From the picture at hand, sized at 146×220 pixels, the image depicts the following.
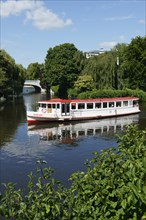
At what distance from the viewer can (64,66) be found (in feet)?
313

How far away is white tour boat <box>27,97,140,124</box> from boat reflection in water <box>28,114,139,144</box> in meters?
1.37

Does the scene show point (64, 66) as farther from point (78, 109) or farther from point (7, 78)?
point (78, 109)

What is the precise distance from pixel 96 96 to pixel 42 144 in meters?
36.0

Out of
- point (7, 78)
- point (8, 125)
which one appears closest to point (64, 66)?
point (7, 78)

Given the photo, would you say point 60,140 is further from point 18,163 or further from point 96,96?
point 96,96

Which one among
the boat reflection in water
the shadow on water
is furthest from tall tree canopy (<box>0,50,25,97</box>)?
the boat reflection in water

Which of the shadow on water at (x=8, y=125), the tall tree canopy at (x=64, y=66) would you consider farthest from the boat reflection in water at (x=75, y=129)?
the tall tree canopy at (x=64, y=66)

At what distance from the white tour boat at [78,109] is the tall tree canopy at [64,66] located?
4267 cm

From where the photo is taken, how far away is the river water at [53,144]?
2369cm

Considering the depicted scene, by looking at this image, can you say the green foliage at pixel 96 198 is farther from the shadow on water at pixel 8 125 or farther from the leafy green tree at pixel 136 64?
the leafy green tree at pixel 136 64

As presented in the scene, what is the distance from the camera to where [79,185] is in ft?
24.3

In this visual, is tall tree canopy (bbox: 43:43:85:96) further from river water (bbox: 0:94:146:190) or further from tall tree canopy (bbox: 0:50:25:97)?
river water (bbox: 0:94:146:190)

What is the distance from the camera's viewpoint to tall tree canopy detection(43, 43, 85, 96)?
309ft

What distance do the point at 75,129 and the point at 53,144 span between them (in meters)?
8.70
